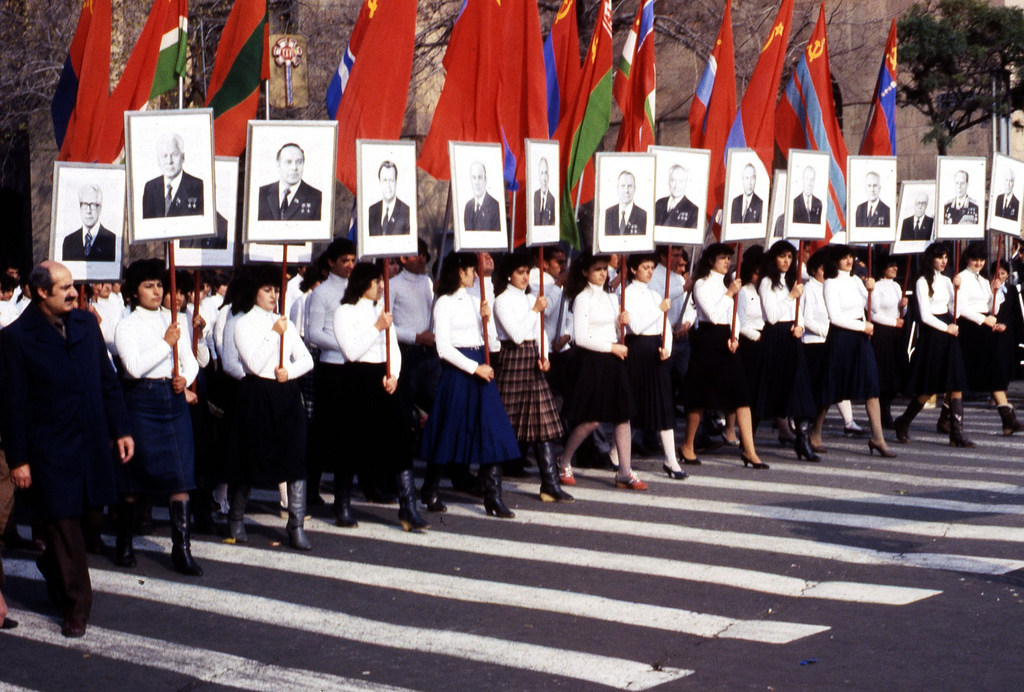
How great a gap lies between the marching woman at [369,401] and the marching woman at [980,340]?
6772mm

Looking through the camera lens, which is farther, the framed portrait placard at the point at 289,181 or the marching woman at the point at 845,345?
the marching woman at the point at 845,345

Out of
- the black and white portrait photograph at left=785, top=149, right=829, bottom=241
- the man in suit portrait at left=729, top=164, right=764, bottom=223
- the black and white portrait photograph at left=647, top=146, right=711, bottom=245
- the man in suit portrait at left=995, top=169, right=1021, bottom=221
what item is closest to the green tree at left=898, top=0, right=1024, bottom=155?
the man in suit portrait at left=995, top=169, right=1021, bottom=221

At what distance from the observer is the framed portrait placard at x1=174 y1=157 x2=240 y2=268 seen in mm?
11172

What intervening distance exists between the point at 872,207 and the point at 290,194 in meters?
6.59

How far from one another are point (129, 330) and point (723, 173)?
23.4 feet

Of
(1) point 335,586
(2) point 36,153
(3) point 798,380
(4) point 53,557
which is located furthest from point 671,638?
(2) point 36,153

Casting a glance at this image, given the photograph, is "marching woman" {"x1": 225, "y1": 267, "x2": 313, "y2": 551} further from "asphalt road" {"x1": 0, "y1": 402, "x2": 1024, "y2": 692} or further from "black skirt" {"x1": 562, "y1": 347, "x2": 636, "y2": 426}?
"black skirt" {"x1": 562, "y1": 347, "x2": 636, "y2": 426}

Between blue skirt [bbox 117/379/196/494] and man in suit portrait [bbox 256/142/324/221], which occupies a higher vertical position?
man in suit portrait [bbox 256/142/324/221]

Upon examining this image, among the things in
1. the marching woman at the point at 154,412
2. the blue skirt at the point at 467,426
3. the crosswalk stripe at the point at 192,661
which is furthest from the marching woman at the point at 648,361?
the crosswalk stripe at the point at 192,661

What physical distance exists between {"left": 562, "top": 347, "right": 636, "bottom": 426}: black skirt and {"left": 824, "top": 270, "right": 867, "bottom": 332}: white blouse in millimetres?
2725

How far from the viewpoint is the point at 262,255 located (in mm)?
12414

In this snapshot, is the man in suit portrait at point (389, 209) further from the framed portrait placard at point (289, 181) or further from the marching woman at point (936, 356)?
the marching woman at point (936, 356)

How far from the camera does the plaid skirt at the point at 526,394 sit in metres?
10.5

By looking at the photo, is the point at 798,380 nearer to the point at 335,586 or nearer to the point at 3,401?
the point at 335,586
